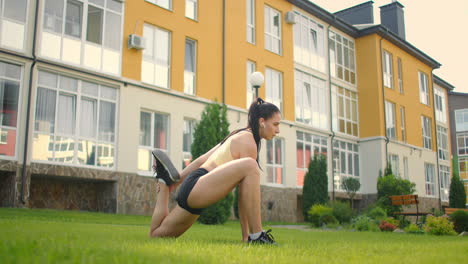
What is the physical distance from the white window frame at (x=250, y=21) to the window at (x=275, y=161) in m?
4.84

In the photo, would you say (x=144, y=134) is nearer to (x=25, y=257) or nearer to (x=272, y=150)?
(x=272, y=150)

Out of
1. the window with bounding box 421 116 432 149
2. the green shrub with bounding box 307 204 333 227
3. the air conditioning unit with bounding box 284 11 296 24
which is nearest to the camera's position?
the green shrub with bounding box 307 204 333 227

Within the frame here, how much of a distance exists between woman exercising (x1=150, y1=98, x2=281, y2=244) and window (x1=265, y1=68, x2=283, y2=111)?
17.5 m

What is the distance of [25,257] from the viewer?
2.14 meters

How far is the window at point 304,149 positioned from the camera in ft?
75.0

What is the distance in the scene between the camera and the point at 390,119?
95.5 feet

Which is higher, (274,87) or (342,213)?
(274,87)

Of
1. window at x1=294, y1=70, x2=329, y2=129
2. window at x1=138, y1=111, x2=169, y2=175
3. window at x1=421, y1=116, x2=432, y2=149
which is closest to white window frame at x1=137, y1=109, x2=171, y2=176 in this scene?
window at x1=138, y1=111, x2=169, y2=175

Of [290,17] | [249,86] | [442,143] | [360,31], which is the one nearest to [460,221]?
[249,86]

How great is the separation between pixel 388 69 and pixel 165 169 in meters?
27.8

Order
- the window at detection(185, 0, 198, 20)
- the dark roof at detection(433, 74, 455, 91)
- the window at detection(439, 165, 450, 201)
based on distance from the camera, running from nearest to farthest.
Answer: the window at detection(185, 0, 198, 20) < the window at detection(439, 165, 450, 201) < the dark roof at detection(433, 74, 455, 91)

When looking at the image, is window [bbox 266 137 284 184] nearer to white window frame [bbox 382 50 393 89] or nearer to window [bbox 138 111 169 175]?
window [bbox 138 111 169 175]

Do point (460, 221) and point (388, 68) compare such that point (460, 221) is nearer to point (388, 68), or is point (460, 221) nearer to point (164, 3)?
point (164, 3)

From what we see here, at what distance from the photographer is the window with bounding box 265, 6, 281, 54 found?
880 inches
